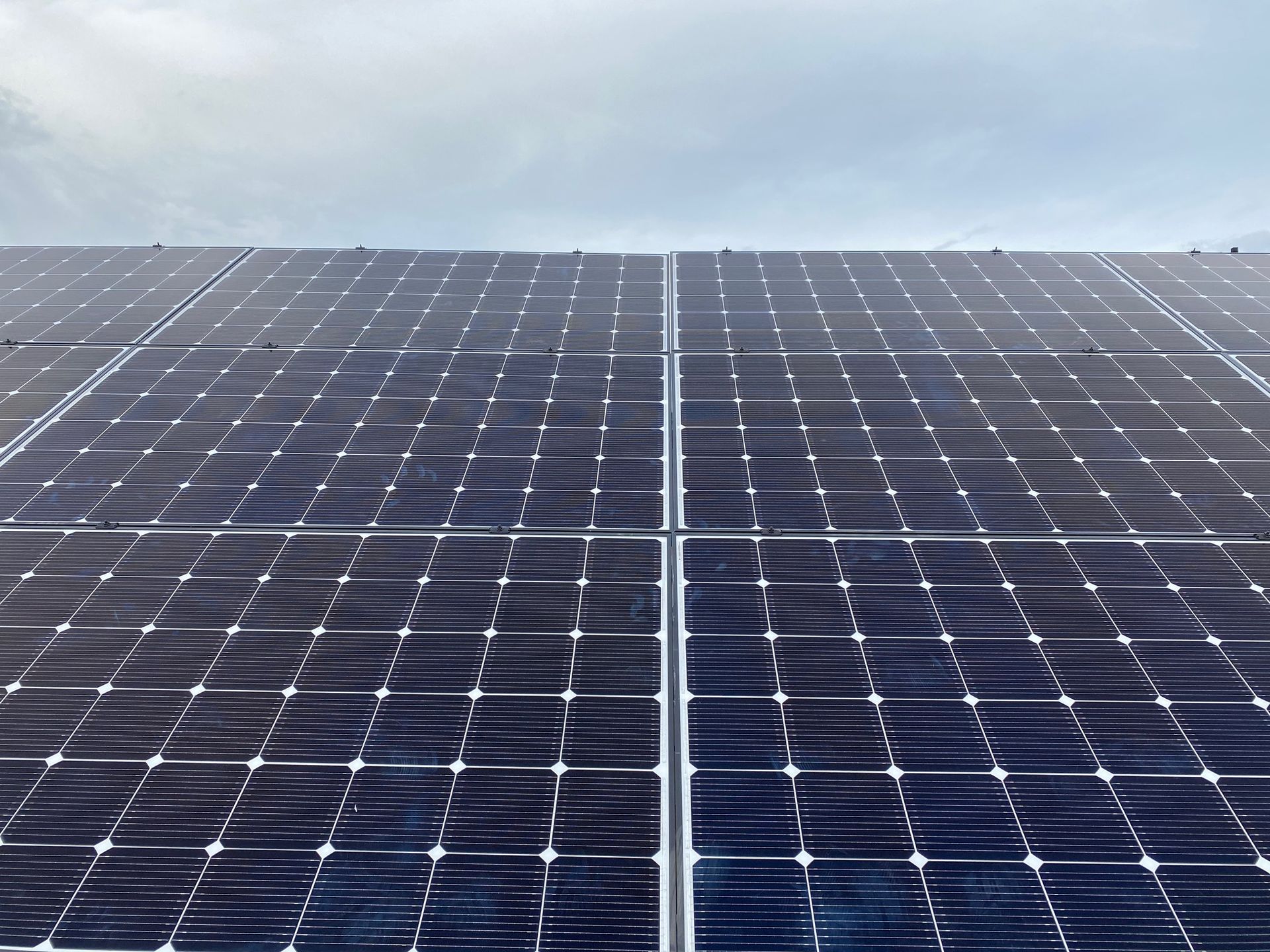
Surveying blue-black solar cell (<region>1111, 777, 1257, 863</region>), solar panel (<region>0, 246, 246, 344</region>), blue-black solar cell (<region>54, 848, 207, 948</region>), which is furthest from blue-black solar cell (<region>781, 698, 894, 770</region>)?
solar panel (<region>0, 246, 246, 344</region>)

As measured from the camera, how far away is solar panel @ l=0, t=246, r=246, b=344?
69.6ft

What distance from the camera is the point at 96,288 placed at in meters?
24.5

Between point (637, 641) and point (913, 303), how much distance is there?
60.6ft

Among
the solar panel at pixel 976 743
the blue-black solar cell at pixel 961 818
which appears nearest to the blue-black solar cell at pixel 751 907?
the solar panel at pixel 976 743

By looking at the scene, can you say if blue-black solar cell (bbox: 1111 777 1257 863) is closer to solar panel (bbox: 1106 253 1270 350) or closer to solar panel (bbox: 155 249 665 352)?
solar panel (bbox: 155 249 665 352)

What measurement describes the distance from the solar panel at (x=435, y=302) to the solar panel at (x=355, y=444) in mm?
1267

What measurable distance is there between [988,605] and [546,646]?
8.98 m

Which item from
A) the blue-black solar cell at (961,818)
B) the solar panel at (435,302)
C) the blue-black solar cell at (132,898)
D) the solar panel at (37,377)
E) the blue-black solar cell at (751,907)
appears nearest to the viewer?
the blue-black solar cell at (751,907)

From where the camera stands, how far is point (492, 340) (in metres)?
20.5

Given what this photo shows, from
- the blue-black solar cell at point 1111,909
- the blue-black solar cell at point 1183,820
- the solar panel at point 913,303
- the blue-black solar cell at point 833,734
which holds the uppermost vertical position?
the solar panel at point 913,303

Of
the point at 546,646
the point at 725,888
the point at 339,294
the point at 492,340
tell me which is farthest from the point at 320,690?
the point at 339,294

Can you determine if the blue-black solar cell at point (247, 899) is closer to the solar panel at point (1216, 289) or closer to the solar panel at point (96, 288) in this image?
the solar panel at point (96, 288)

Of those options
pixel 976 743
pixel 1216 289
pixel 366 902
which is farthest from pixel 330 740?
pixel 1216 289

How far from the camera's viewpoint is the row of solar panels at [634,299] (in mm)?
20547
